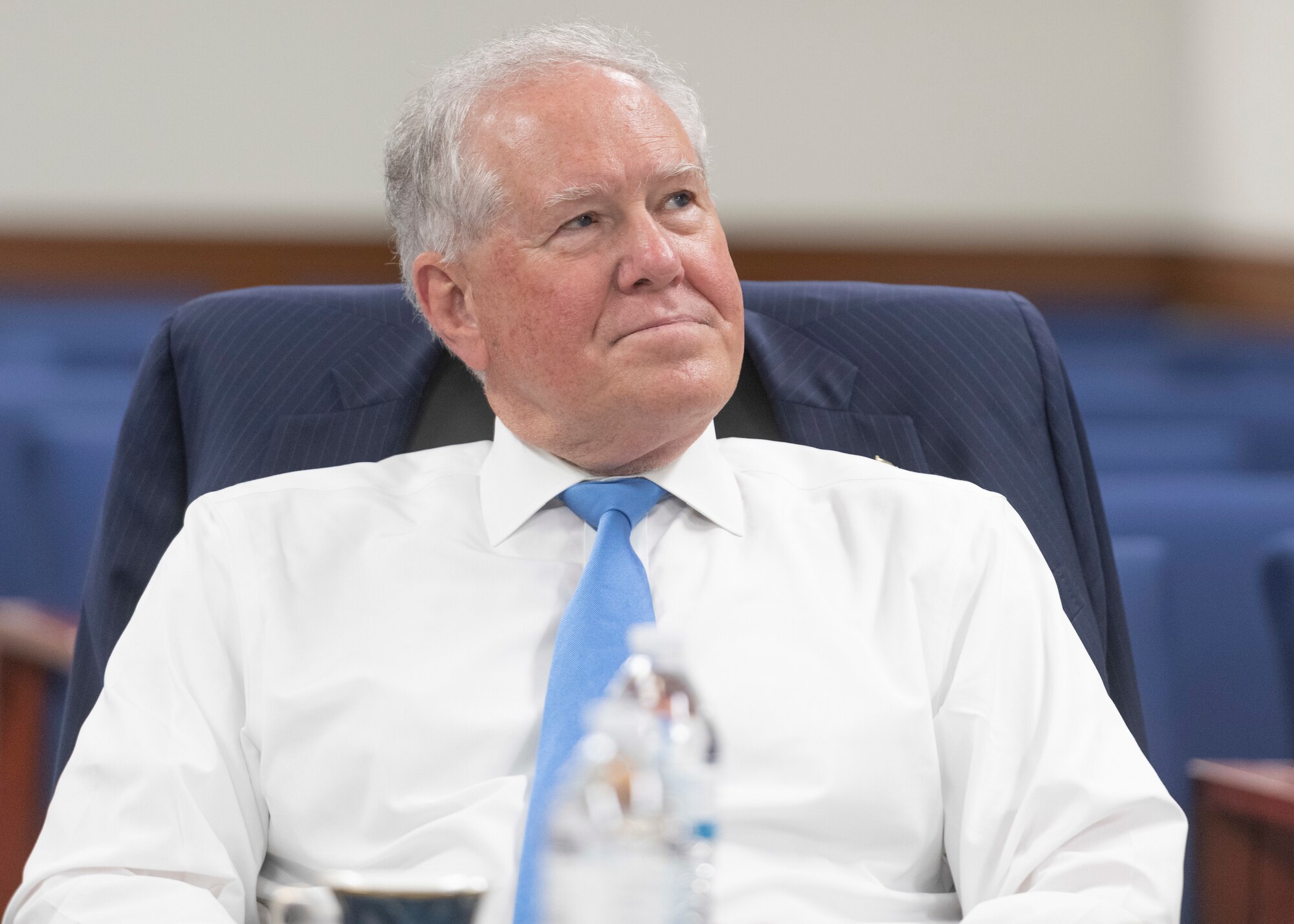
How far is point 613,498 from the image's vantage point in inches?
56.9

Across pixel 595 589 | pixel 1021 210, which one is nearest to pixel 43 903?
pixel 595 589

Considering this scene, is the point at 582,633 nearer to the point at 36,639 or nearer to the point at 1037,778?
the point at 1037,778

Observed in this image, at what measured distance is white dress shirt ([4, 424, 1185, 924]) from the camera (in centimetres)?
128

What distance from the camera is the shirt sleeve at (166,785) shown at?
49.3 inches

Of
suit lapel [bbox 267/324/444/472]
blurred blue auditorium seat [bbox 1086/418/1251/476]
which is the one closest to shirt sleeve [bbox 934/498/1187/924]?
suit lapel [bbox 267/324/444/472]

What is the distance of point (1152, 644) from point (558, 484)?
0.77m

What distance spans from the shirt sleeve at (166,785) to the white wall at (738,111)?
5378 mm

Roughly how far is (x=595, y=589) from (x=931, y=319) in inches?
21.0

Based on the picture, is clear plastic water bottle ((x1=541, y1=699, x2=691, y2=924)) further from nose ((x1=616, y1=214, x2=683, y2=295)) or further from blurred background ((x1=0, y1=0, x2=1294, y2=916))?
blurred background ((x1=0, y1=0, x2=1294, y2=916))

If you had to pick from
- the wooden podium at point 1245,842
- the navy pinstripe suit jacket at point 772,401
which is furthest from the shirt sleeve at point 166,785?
the wooden podium at point 1245,842

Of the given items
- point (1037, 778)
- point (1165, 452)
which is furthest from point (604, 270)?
point (1165, 452)

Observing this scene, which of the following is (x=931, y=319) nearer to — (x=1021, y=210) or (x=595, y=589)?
(x=595, y=589)

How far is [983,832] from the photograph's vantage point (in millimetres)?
1298

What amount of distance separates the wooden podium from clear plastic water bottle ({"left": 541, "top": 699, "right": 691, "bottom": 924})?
942 millimetres
